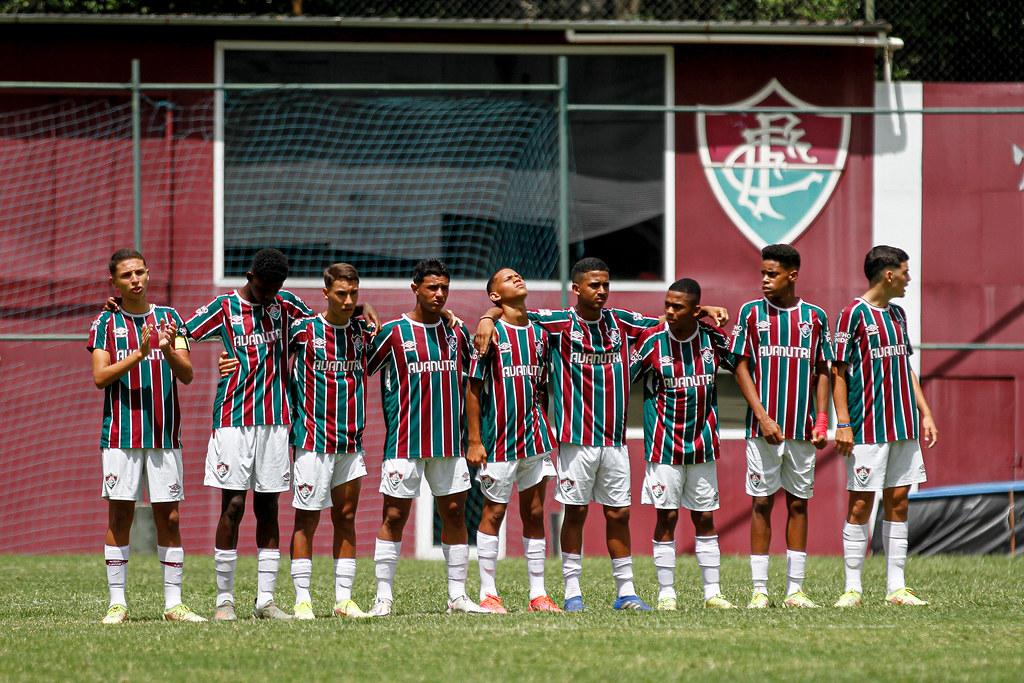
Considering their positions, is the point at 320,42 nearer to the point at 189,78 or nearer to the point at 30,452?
the point at 189,78

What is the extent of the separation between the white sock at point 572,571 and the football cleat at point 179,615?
2.05m

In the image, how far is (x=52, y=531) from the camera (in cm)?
1161

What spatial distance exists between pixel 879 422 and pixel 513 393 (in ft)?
7.18

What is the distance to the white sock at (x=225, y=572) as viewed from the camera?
6.39 meters

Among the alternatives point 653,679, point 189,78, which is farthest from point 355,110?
point 653,679

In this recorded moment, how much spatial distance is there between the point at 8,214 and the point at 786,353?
8.32 m

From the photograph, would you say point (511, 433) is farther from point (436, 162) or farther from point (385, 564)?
point (436, 162)

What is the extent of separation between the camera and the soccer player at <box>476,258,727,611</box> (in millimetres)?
6629

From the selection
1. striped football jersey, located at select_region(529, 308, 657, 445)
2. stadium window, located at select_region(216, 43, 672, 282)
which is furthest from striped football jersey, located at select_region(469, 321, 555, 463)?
stadium window, located at select_region(216, 43, 672, 282)

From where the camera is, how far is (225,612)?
640cm

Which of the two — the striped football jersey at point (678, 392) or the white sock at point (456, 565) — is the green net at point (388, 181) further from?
the white sock at point (456, 565)

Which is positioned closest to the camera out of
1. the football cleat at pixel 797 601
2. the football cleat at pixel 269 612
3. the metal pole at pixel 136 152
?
the football cleat at pixel 269 612

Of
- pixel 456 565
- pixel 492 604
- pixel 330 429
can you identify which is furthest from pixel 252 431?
pixel 492 604

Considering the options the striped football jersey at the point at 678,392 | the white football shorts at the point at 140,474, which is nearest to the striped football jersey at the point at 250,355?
the white football shorts at the point at 140,474
